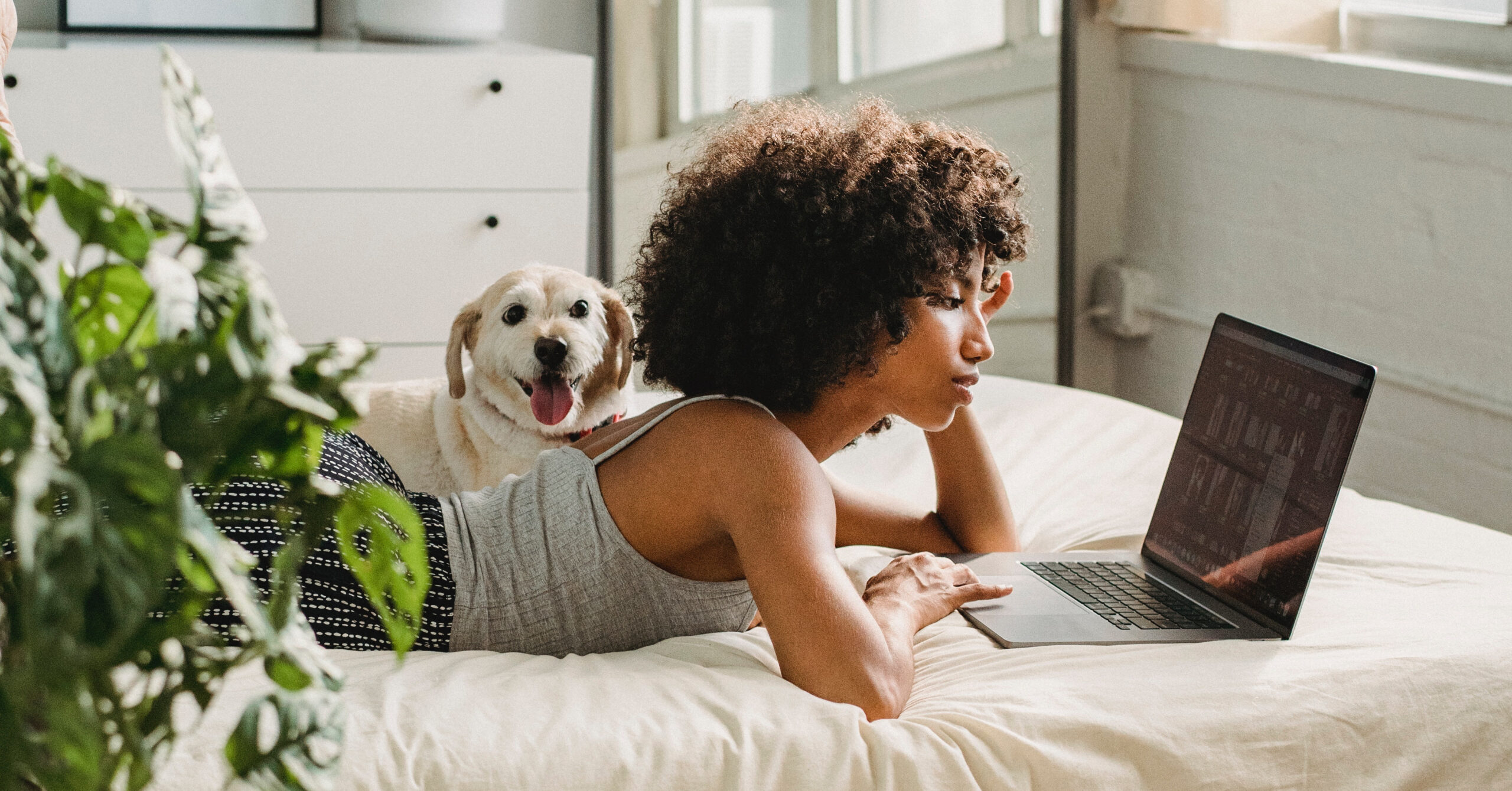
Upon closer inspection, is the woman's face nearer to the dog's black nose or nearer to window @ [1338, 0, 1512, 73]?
the dog's black nose

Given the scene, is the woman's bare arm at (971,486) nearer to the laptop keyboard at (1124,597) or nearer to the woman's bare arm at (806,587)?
the laptop keyboard at (1124,597)

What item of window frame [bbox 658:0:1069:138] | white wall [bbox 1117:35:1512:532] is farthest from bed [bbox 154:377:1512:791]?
window frame [bbox 658:0:1069:138]

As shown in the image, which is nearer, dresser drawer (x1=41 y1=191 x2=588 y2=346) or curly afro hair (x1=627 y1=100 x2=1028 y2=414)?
curly afro hair (x1=627 y1=100 x2=1028 y2=414)

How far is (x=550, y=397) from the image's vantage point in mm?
1886

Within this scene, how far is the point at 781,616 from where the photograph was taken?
109 centimetres

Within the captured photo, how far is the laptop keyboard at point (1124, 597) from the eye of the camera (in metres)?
1.29

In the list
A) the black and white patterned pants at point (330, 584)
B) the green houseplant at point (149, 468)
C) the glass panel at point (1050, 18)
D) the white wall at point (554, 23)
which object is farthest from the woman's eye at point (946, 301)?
the white wall at point (554, 23)

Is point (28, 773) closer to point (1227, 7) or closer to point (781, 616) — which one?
point (781, 616)

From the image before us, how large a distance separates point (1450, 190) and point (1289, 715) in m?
1.65

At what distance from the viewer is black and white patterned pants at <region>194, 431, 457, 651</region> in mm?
1159

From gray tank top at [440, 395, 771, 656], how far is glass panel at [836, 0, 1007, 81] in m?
2.17

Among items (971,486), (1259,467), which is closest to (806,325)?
(971,486)

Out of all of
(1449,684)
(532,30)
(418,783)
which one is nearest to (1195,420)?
(1449,684)

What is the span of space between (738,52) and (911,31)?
42 centimetres
